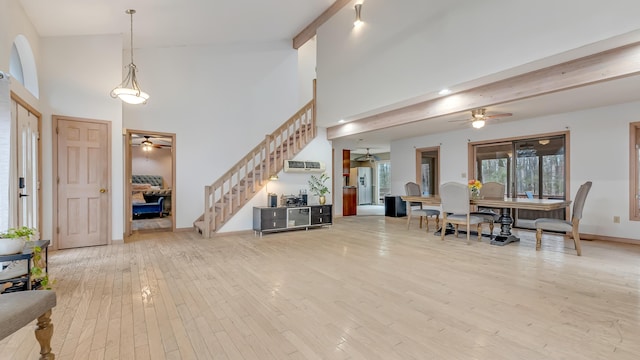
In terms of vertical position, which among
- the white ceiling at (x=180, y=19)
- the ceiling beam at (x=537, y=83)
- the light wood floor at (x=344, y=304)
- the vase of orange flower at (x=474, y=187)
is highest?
the white ceiling at (x=180, y=19)

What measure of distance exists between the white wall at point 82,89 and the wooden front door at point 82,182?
0.10 m

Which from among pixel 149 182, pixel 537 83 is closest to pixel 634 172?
pixel 537 83

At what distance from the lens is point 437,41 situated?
4391mm

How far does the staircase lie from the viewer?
5.97 meters

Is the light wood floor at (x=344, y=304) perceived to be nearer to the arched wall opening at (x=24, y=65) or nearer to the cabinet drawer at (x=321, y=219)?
the cabinet drawer at (x=321, y=219)

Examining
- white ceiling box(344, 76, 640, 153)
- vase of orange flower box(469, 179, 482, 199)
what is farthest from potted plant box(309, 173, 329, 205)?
vase of orange flower box(469, 179, 482, 199)

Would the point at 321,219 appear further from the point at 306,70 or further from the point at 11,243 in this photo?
the point at 11,243

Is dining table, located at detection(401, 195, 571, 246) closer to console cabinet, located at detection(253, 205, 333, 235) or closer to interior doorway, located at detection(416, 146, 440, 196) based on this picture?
console cabinet, located at detection(253, 205, 333, 235)

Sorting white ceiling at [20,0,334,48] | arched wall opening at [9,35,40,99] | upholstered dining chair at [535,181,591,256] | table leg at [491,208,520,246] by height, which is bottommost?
table leg at [491,208,520,246]

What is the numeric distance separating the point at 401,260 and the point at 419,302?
4.67ft

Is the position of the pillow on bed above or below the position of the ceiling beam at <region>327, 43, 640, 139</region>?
below

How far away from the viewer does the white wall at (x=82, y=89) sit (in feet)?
15.5

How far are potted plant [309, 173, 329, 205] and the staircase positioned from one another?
0.82 metres

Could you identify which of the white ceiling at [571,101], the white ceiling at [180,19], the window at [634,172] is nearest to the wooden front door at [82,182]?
the white ceiling at [180,19]
